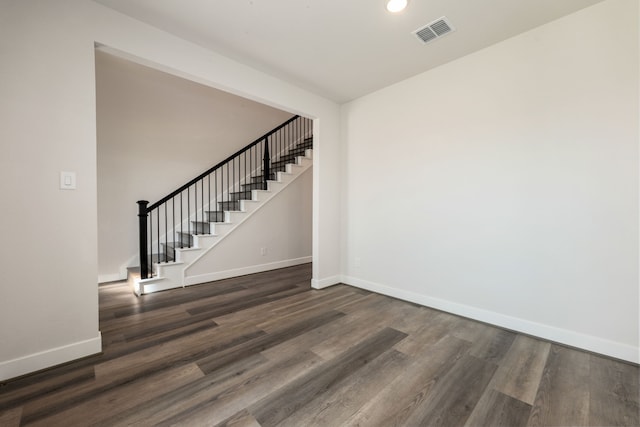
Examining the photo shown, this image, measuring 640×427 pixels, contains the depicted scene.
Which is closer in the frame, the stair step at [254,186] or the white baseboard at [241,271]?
the white baseboard at [241,271]

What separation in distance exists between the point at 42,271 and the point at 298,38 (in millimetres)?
2782

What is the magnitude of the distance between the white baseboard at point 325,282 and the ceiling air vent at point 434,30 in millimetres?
3047

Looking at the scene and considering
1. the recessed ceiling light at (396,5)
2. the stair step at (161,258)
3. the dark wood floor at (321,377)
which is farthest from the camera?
the stair step at (161,258)

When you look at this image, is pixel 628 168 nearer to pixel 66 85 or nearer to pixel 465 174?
pixel 465 174

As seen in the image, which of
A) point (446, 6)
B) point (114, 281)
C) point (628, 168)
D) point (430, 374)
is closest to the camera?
point (430, 374)

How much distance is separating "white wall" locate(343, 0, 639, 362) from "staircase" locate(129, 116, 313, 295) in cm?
229

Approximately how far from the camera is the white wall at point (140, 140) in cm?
391

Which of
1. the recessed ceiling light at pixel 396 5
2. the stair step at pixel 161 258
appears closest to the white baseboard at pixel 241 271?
the stair step at pixel 161 258

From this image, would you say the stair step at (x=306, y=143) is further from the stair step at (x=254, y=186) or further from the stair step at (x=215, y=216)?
the stair step at (x=215, y=216)

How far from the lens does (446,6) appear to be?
6.80 ft

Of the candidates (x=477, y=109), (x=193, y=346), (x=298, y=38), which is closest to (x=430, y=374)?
(x=193, y=346)

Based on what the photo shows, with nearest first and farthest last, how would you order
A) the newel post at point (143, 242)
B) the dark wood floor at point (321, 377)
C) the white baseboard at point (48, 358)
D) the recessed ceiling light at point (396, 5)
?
the dark wood floor at point (321, 377) < the white baseboard at point (48, 358) < the recessed ceiling light at point (396, 5) < the newel post at point (143, 242)

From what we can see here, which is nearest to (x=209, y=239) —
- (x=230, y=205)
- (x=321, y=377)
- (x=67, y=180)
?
(x=230, y=205)

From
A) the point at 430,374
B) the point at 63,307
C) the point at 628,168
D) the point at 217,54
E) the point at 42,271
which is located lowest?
the point at 430,374
